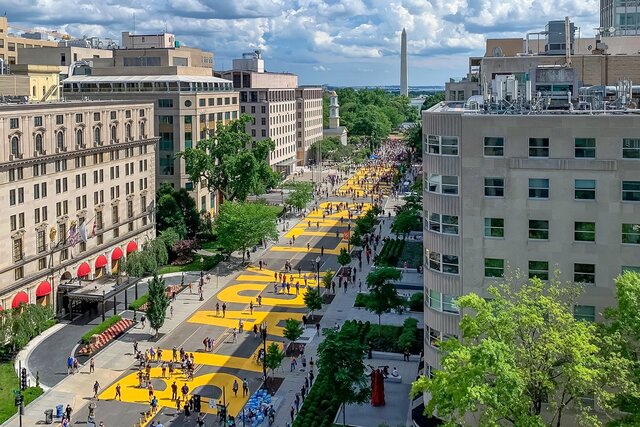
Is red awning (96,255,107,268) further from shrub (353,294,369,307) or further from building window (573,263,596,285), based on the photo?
building window (573,263,596,285)

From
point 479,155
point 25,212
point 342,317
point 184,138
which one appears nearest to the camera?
point 479,155

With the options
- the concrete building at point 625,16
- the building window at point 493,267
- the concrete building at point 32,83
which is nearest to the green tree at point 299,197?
the concrete building at point 32,83

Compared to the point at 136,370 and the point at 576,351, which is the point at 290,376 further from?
the point at 576,351

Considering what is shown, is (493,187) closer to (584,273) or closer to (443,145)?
(443,145)

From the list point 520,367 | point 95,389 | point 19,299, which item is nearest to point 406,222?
point 19,299

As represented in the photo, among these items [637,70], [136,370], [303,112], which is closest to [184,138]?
[136,370]

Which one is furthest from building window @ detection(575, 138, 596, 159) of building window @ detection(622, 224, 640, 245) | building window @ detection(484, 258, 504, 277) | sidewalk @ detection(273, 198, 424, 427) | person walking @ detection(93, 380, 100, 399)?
person walking @ detection(93, 380, 100, 399)

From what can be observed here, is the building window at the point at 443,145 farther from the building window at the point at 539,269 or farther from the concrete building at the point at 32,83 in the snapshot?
the concrete building at the point at 32,83
